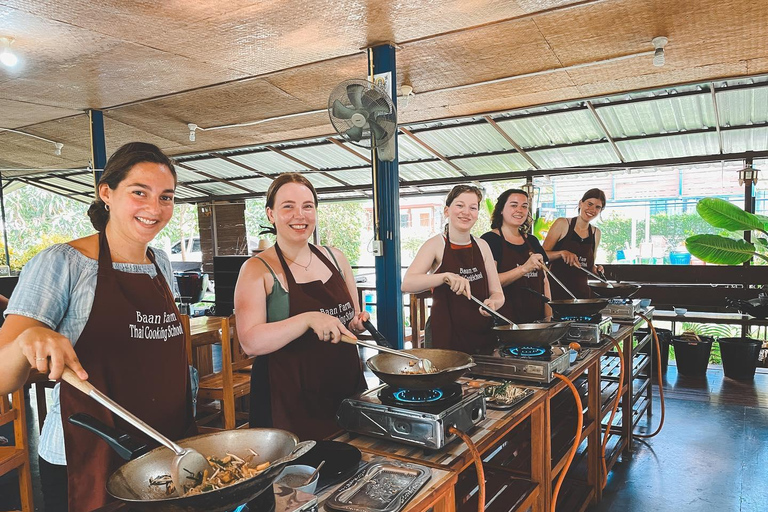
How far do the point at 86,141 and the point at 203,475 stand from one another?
681 centimetres

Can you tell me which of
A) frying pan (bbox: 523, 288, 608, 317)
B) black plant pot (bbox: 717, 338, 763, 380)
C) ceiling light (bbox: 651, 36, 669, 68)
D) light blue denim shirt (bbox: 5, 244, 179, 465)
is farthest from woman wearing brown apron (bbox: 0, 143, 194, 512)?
black plant pot (bbox: 717, 338, 763, 380)

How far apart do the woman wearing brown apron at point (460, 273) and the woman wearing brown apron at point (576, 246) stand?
4.93ft

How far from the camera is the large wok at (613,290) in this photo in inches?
148

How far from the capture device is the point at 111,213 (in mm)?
1471

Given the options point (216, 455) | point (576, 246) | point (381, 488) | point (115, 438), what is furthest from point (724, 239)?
point (115, 438)

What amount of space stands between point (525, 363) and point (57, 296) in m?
1.69

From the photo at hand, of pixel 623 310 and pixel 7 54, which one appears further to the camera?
pixel 623 310

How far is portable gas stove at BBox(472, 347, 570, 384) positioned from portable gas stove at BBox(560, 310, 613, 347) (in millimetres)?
679

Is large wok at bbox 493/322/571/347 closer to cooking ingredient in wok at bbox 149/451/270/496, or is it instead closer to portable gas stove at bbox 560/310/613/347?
portable gas stove at bbox 560/310/613/347

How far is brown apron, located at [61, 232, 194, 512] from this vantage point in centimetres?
136

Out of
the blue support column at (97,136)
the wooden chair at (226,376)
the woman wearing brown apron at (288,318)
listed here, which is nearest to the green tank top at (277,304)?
the woman wearing brown apron at (288,318)

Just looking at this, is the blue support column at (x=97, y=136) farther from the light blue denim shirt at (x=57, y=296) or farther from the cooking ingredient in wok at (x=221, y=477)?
the cooking ingredient in wok at (x=221, y=477)

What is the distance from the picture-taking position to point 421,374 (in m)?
1.46

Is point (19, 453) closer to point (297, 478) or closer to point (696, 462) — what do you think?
point (297, 478)
